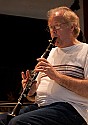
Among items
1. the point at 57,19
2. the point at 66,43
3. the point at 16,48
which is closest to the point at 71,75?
the point at 66,43

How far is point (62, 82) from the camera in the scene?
1.40 m

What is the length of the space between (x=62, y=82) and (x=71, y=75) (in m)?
0.10

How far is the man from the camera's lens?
1.35m

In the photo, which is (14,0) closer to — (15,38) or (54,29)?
(15,38)

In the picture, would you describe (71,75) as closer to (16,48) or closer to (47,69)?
(47,69)

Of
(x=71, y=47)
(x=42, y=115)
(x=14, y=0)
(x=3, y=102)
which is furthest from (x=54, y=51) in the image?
(x=14, y=0)

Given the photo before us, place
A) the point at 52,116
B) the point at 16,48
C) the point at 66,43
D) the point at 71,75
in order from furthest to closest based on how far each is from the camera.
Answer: the point at 16,48, the point at 66,43, the point at 71,75, the point at 52,116

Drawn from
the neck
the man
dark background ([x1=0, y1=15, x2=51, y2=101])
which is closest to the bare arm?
the man

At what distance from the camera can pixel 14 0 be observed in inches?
149

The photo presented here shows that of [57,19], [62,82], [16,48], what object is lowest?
[62,82]

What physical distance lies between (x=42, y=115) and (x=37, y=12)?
2.74m

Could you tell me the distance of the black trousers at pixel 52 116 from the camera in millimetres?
1309

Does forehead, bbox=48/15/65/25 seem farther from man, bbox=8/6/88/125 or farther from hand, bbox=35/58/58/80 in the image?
hand, bbox=35/58/58/80

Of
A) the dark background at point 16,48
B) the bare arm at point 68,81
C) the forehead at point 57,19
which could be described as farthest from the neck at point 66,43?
the dark background at point 16,48
